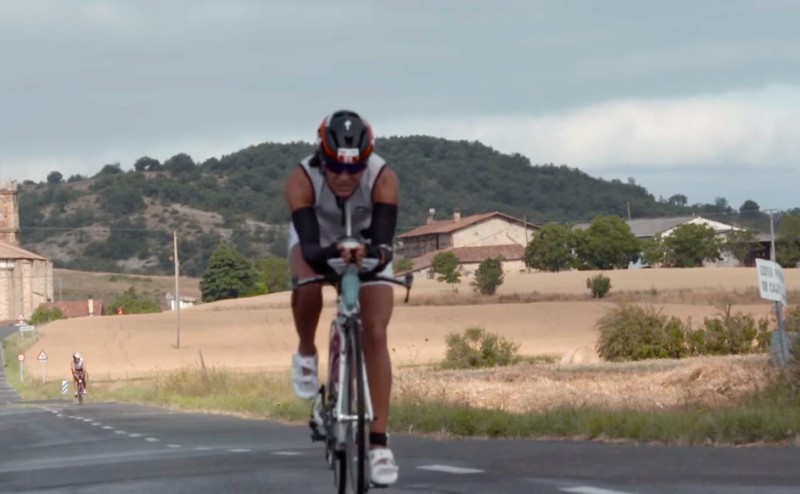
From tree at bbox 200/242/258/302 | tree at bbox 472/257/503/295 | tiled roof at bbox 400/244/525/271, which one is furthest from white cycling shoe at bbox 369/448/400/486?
tree at bbox 200/242/258/302

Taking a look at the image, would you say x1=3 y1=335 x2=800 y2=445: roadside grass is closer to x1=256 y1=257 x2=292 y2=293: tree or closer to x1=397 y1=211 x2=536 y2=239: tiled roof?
x1=256 y1=257 x2=292 y2=293: tree

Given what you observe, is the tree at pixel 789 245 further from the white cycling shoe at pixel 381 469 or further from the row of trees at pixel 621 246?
the white cycling shoe at pixel 381 469

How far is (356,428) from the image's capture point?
25.2 ft

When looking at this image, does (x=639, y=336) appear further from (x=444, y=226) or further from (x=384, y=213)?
(x=444, y=226)

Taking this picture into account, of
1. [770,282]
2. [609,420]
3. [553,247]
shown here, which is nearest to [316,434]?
[609,420]

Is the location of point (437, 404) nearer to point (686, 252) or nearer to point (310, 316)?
point (310, 316)

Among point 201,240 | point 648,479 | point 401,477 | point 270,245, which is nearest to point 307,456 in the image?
point 401,477

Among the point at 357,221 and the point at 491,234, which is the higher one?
the point at 491,234

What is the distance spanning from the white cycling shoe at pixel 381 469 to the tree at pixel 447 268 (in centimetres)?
10183

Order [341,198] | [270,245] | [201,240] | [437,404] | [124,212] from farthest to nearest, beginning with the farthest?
[124,212] < [201,240] < [270,245] < [437,404] < [341,198]

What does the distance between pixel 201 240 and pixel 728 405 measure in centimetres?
16490

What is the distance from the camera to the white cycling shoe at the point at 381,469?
7705 mm

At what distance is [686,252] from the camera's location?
123062 mm

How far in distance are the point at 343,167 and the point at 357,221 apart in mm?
452
